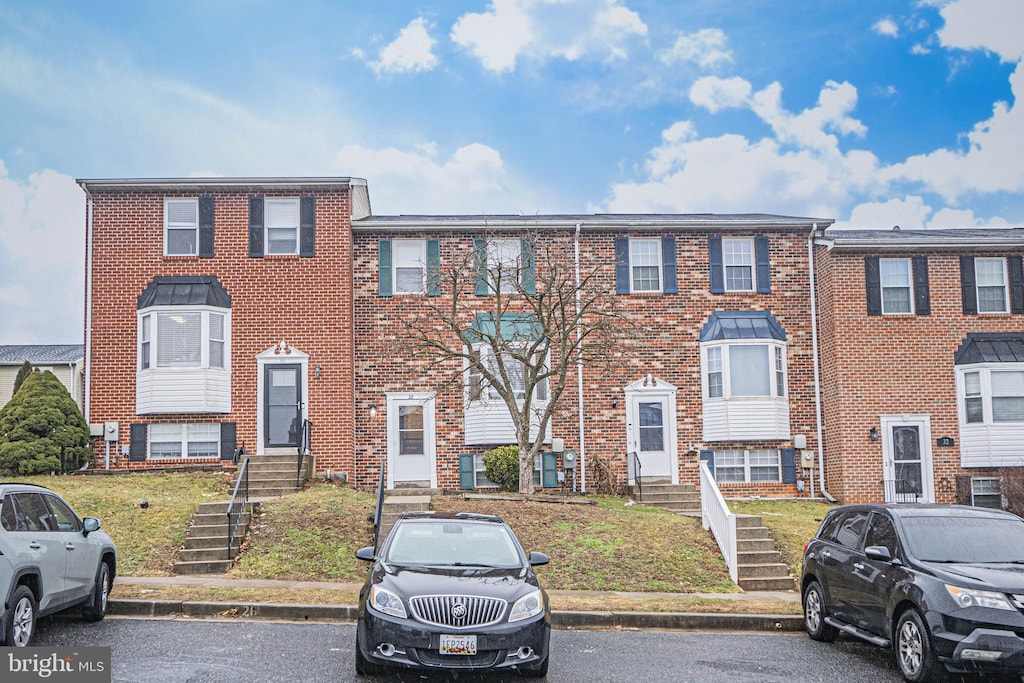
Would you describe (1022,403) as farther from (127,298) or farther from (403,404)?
(127,298)

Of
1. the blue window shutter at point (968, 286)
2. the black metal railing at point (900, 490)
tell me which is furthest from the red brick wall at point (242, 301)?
the blue window shutter at point (968, 286)

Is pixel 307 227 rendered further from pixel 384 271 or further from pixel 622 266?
pixel 622 266

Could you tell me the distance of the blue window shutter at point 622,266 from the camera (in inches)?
942

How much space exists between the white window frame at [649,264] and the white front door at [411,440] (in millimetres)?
5468

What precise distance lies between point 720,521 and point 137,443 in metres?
12.9

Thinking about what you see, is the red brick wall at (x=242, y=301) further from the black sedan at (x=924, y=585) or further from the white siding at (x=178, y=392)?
the black sedan at (x=924, y=585)

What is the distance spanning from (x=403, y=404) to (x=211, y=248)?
5560mm

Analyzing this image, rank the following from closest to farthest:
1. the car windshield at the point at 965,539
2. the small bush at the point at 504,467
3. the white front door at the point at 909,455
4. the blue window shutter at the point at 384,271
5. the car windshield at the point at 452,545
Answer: the car windshield at the point at 452,545 → the car windshield at the point at 965,539 → the small bush at the point at 504,467 → the white front door at the point at 909,455 → the blue window shutter at the point at 384,271

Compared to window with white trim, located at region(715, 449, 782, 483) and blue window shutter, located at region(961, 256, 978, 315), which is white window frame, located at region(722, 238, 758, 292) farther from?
blue window shutter, located at region(961, 256, 978, 315)

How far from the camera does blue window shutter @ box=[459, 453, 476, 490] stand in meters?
23.0

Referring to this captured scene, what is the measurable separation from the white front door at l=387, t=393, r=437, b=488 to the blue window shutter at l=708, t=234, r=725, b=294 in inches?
282

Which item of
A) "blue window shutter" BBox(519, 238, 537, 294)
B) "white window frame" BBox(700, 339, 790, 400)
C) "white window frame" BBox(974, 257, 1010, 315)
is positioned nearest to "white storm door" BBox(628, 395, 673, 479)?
"white window frame" BBox(700, 339, 790, 400)

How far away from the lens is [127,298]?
2281cm

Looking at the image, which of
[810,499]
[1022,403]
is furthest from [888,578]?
[1022,403]
